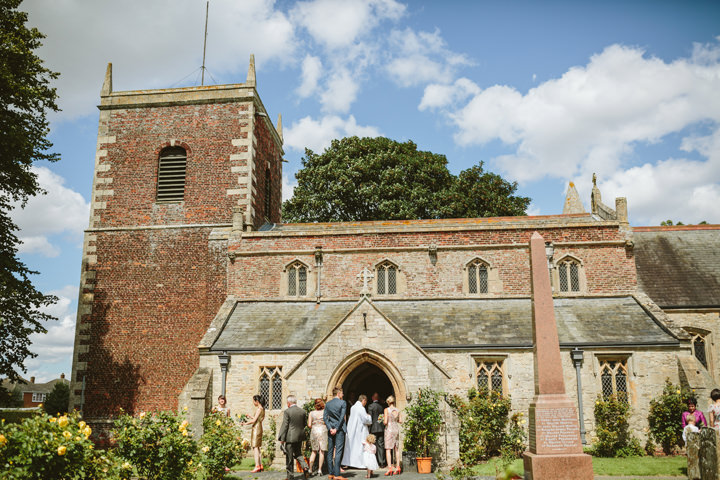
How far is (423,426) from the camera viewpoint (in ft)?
47.4

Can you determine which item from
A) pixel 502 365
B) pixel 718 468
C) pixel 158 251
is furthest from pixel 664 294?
pixel 158 251

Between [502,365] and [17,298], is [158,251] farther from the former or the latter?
[502,365]

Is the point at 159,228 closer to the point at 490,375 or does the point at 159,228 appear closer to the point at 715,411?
the point at 490,375

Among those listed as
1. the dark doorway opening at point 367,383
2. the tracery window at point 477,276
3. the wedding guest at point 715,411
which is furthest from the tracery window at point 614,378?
the dark doorway opening at point 367,383

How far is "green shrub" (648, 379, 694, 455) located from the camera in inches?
644

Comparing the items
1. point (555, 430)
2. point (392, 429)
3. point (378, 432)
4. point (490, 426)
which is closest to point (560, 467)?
point (555, 430)

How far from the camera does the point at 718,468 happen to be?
1053cm

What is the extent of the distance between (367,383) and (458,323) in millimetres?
3922

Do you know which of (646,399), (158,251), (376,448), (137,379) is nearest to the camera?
(376,448)

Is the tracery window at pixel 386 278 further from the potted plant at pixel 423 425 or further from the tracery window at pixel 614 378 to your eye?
the tracery window at pixel 614 378

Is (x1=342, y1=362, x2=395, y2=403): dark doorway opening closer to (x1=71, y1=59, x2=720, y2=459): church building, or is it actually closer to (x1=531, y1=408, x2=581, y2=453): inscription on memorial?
(x1=71, y1=59, x2=720, y2=459): church building

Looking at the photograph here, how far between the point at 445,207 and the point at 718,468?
2371 centimetres

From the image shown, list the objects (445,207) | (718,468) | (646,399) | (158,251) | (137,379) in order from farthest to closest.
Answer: (445,207) < (158,251) < (137,379) < (646,399) < (718,468)

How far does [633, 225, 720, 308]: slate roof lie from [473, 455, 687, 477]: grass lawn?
784cm
